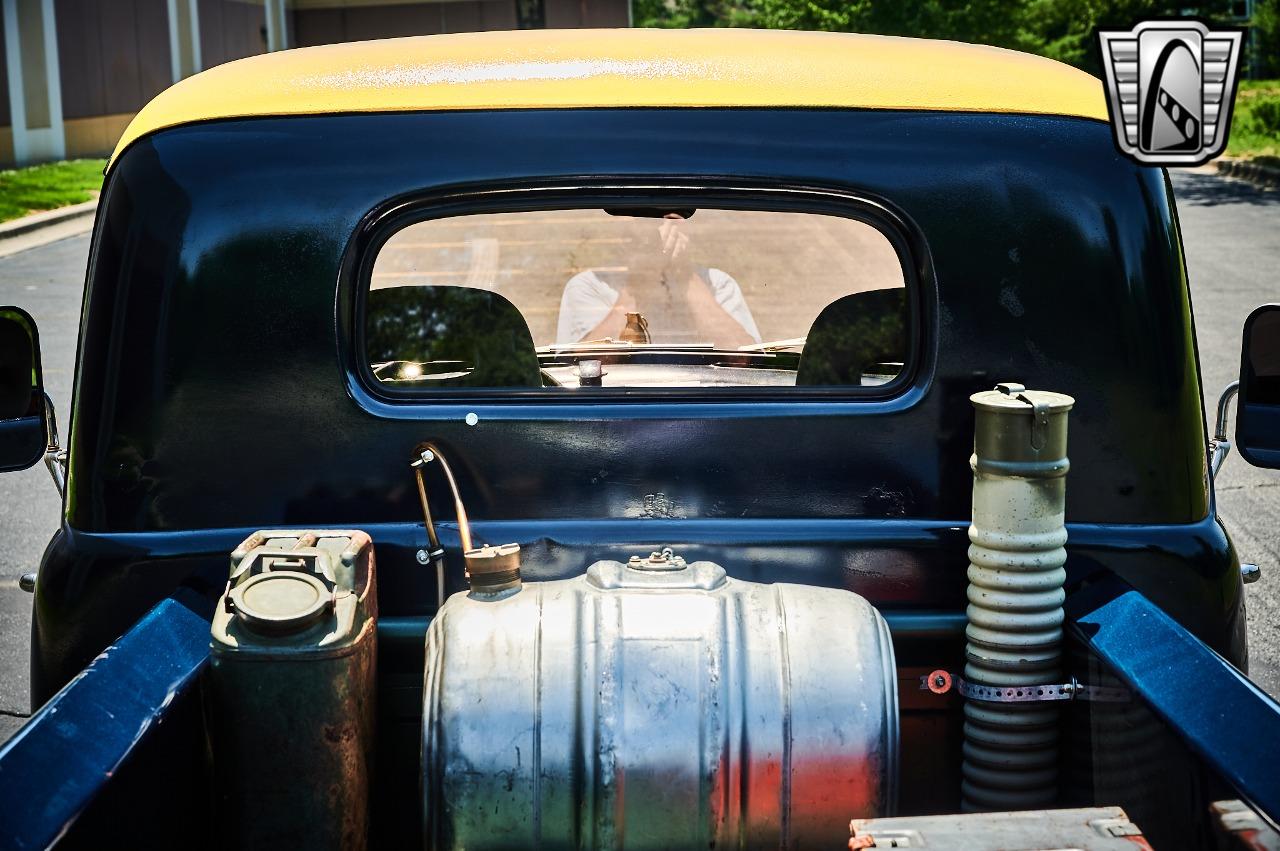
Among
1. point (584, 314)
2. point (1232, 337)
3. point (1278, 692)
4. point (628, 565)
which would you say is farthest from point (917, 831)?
point (1232, 337)

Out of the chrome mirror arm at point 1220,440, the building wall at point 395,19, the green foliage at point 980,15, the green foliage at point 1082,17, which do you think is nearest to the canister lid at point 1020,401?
the chrome mirror arm at point 1220,440

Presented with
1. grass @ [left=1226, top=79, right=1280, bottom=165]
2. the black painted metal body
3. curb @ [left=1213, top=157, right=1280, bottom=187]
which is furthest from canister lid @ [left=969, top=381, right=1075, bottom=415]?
grass @ [left=1226, top=79, right=1280, bottom=165]

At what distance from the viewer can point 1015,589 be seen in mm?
2201

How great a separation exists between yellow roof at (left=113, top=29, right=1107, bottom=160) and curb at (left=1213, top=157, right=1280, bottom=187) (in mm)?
21090

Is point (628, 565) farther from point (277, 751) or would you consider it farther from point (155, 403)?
point (155, 403)

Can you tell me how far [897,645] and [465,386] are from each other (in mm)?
884

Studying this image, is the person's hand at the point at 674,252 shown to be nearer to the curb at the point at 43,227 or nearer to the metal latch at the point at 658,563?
the metal latch at the point at 658,563

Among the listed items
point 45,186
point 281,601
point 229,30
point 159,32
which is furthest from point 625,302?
point 229,30

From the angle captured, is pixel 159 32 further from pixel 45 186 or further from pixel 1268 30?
pixel 1268 30

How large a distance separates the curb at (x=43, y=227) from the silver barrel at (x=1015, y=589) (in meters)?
16.2

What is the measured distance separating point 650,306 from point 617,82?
2.93 ft

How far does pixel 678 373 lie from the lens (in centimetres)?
302

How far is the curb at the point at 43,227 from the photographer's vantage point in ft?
57.6

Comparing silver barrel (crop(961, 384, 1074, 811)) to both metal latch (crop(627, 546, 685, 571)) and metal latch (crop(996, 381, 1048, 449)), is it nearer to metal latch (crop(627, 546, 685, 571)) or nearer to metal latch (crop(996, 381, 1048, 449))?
metal latch (crop(996, 381, 1048, 449))
